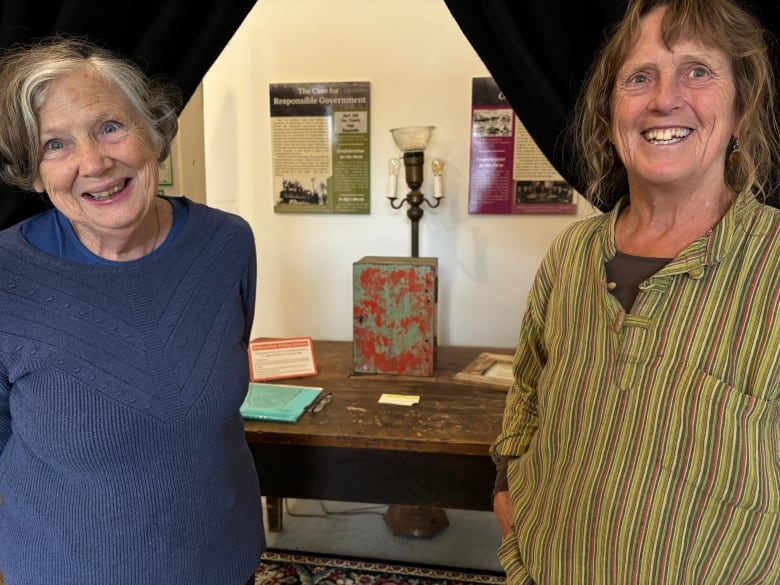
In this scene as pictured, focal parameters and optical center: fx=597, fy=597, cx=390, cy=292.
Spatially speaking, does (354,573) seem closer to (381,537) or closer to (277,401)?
(381,537)

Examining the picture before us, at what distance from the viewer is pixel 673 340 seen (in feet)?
2.51

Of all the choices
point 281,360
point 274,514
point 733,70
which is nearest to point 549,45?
point 733,70

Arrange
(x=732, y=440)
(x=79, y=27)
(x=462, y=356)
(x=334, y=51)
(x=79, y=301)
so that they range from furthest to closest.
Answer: (x=334, y=51) → (x=462, y=356) → (x=79, y=27) → (x=79, y=301) → (x=732, y=440)

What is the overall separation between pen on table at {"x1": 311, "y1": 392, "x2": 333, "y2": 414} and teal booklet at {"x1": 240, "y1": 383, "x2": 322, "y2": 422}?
16mm

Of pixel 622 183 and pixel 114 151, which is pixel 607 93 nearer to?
pixel 622 183

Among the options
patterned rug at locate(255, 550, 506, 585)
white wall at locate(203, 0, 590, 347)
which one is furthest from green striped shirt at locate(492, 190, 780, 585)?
white wall at locate(203, 0, 590, 347)

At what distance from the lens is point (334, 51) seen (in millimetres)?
2340

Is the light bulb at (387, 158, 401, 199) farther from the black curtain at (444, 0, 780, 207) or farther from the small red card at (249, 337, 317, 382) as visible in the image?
the black curtain at (444, 0, 780, 207)

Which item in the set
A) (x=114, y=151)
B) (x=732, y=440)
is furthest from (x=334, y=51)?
(x=732, y=440)

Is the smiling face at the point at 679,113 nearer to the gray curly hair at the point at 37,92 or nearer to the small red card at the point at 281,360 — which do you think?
the gray curly hair at the point at 37,92

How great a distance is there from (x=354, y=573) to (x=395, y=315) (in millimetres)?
947

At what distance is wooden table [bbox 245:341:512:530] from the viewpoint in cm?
134

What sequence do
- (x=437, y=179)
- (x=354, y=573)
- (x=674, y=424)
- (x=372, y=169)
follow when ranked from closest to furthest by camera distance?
(x=674, y=424) → (x=354, y=573) → (x=437, y=179) → (x=372, y=169)

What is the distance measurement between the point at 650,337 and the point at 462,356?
1.21m
